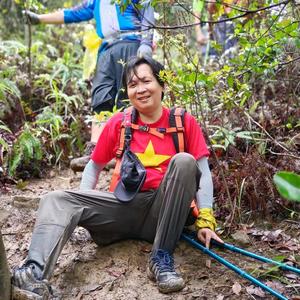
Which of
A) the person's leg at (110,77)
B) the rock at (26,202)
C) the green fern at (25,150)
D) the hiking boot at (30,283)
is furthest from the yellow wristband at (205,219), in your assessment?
the green fern at (25,150)

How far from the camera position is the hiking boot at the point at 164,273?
3098 millimetres

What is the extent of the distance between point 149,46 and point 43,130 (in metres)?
1.65

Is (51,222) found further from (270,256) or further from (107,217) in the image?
(270,256)

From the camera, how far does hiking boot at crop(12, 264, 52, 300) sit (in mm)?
2759

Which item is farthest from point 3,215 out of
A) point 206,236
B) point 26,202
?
point 206,236

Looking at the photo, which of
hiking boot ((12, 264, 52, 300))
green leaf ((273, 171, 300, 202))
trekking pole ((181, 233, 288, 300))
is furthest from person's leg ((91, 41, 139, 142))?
green leaf ((273, 171, 300, 202))

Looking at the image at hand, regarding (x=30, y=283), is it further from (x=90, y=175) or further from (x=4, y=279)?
(x=90, y=175)

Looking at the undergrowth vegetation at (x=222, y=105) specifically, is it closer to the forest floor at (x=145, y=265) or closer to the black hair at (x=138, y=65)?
the black hair at (x=138, y=65)

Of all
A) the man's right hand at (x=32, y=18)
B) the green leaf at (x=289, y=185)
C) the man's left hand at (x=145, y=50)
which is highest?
the man's right hand at (x=32, y=18)

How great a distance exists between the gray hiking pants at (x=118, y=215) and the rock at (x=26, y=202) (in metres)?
1.00

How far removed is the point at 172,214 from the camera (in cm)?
321

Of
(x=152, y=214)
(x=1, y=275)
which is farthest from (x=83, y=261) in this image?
(x=1, y=275)

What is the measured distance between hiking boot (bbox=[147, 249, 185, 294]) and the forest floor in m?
0.06

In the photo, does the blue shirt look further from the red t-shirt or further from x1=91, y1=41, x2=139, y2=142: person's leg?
the red t-shirt
